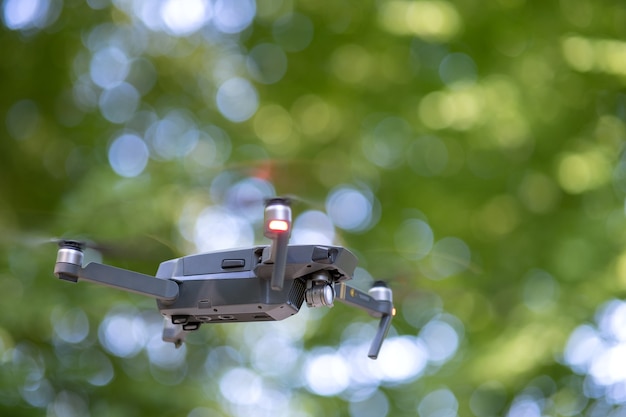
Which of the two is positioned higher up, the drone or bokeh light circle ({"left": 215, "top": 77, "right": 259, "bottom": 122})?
bokeh light circle ({"left": 215, "top": 77, "right": 259, "bottom": 122})

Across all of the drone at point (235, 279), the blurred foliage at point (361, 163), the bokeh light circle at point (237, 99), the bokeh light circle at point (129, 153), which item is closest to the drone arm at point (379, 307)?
the drone at point (235, 279)

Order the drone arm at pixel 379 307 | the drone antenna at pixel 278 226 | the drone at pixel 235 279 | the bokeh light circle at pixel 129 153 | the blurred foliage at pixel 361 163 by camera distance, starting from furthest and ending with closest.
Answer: the bokeh light circle at pixel 129 153 < the blurred foliage at pixel 361 163 < the drone arm at pixel 379 307 < the drone at pixel 235 279 < the drone antenna at pixel 278 226

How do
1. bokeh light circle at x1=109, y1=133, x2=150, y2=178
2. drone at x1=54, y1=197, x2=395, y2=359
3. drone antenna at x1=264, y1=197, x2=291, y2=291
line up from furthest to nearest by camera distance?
bokeh light circle at x1=109, y1=133, x2=150, y2=178
drone at x1=54, y1=197, x2=395, y2=359
drone antenna at x1=264, y1=197, x2=291, y2=291

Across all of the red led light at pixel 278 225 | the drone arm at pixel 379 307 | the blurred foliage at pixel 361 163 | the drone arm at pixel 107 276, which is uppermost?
the blurred foliage at pixel 361 163

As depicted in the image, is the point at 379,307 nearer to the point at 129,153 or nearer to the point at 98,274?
the point at 98,274

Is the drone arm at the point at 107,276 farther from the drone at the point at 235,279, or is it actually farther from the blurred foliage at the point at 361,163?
the blurred foliage at the point at 361,163

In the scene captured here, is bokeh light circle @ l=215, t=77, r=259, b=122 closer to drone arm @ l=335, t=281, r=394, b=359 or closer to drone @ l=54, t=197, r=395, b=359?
drone arm @ l=335, t=281, r=394, b=359


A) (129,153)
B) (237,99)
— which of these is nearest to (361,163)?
(237,99)

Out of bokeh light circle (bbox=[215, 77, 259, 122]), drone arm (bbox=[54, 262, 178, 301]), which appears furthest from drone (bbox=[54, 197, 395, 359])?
bokeh light circle (bbox=[215, 77, 259, 122])
